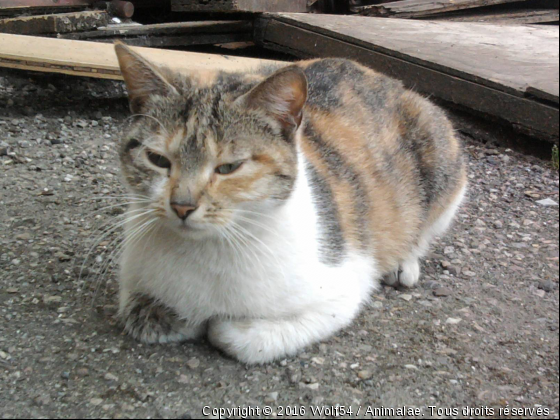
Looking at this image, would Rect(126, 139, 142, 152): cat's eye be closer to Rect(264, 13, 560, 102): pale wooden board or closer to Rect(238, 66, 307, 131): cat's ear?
Rect(238, 66, 307, 131): cat's ear

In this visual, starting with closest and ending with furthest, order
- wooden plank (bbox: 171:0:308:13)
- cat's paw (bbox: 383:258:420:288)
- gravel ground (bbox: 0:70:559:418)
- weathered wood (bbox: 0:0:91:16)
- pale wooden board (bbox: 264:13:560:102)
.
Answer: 1. pale wooden board (bbox: 264:13:560:102)
2. gravel ground (bbox: 0:70:559:418)
3. cat's paw (bbox: 383:258:420:288)
4. wooden plank (bbox: 171:0:308:13)
5. weathered wood (bbox: 0:0:91:16)

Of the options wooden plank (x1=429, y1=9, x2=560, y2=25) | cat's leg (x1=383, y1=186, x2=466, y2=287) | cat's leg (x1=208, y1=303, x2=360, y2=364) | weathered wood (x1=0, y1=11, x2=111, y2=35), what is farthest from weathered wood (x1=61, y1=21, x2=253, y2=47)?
wooden plank (x1=429, y1=9, x2=560, y2=25)

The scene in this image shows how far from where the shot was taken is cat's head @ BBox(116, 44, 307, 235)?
1969mm

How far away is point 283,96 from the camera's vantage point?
206 centimetres

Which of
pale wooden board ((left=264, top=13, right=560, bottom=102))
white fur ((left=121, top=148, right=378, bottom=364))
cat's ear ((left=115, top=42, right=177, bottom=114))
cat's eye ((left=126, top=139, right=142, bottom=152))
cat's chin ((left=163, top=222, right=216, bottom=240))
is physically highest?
pale wooden board ((left=264, top=13, right=560, bottom=102))

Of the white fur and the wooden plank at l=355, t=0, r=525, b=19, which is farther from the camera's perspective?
the white fur

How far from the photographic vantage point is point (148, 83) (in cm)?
214

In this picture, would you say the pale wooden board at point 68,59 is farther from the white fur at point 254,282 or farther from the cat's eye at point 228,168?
the cat's eye at point 228,168

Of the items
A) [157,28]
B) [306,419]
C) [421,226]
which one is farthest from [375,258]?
[157,28]

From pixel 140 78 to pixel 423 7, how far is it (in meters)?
0.96

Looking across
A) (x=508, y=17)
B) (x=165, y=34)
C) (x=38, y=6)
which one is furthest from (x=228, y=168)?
(x=38, y=6)

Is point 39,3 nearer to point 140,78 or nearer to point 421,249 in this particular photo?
point 140,78

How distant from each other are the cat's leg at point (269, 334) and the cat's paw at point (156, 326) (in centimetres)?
10

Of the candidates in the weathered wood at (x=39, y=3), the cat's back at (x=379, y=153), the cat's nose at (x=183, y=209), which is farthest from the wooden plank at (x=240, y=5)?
the cat's nose at (x=183, y=209)
